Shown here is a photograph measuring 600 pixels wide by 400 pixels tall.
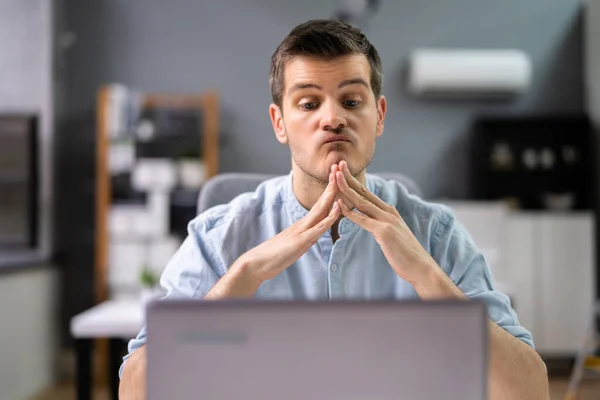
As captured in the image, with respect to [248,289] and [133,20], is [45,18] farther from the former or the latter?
[248,289]

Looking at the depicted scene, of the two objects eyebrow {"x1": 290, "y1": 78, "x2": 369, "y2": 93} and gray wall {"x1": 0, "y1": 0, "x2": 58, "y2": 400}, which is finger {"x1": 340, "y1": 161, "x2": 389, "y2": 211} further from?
gray wall {"x1": 0, "y1": 0, "x2": 58, "y2": 400}

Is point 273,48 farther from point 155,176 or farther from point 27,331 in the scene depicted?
point 27,331

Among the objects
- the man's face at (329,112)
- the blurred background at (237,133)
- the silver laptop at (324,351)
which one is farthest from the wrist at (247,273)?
the blurred background at (237,133)

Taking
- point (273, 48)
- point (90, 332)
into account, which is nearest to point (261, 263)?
point (90, 332)

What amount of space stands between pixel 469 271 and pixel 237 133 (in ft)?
13.1

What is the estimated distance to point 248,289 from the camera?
1.12 meters

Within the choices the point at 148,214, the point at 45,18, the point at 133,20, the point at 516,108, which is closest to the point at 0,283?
the point at 148,214

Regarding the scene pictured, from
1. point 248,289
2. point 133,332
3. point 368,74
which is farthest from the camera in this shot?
point 133,332

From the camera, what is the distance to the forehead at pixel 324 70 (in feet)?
4.33

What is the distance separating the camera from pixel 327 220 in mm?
1194

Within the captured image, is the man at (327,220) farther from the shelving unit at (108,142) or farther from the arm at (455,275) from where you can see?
the shelving unit at (108,142)

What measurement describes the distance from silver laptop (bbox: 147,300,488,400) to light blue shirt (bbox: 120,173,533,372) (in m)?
0.77

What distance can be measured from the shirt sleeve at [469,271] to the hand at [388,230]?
178mm

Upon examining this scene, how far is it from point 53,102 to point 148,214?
3.32 ft
